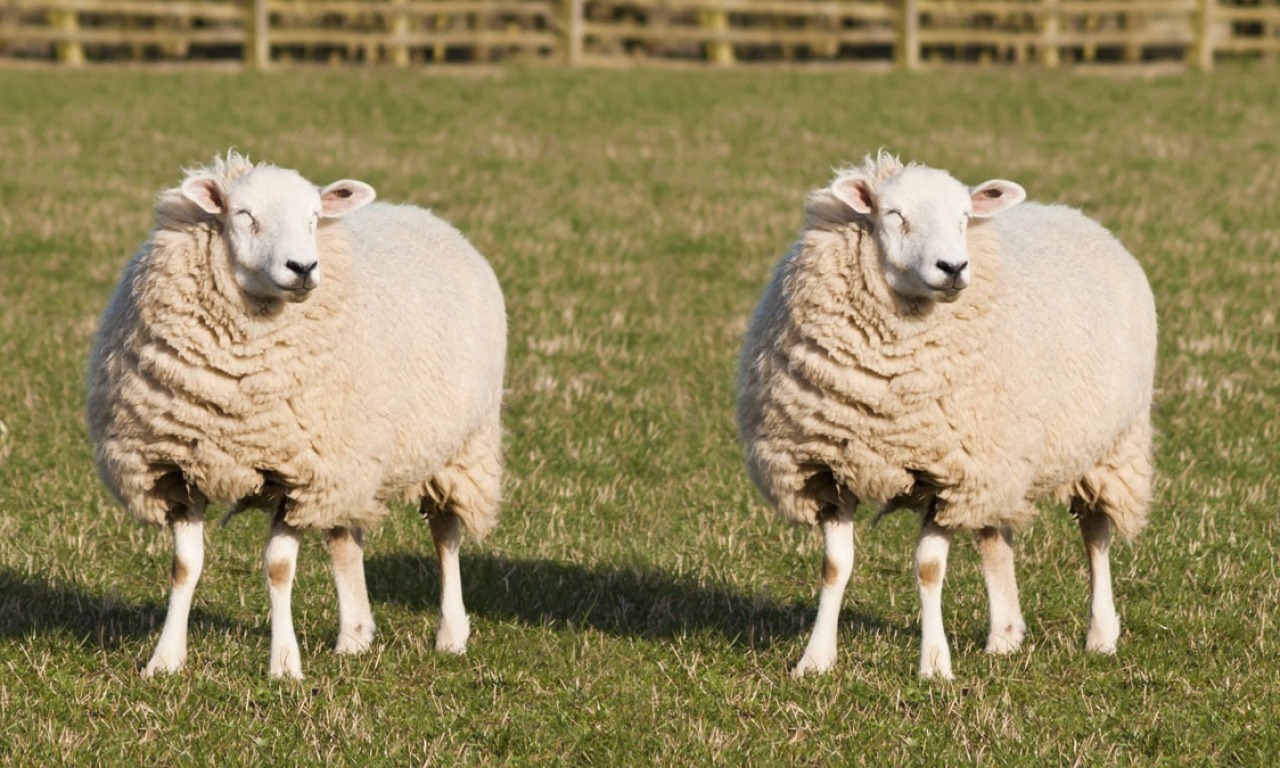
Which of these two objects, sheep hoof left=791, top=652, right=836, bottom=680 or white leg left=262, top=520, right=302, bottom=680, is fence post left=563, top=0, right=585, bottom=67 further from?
sheep hoof left=791, top=652, right=836, bottom=680

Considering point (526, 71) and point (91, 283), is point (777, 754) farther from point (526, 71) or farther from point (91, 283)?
point (526, 71)

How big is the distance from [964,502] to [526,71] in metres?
16.6

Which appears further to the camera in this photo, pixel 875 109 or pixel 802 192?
pixel 875 109

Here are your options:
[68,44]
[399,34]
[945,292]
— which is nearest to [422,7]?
[399,34]

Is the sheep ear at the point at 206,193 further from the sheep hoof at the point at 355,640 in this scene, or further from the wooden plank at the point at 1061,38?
the wooden plank at the point at 1061,38

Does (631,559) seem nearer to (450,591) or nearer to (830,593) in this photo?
(450,591)

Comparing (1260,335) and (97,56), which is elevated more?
(97,56)

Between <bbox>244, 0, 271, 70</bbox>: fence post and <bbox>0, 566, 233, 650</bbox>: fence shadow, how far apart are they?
15930mm

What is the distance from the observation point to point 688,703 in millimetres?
5324

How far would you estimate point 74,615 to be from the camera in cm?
625

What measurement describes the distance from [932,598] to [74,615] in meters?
2.91

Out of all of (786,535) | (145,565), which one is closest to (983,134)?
(786,535)

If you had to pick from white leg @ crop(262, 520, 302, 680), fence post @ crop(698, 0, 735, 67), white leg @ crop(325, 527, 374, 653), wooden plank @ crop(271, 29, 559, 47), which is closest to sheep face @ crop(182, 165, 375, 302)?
white leg @ crop(262, 520, 302, 680)

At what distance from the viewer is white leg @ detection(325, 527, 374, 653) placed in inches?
240
